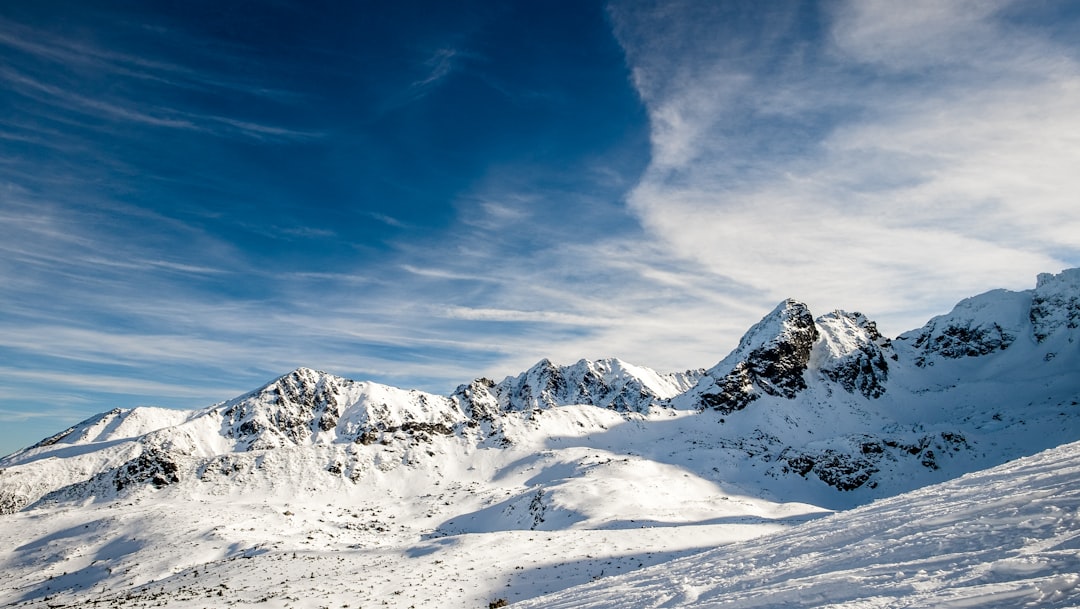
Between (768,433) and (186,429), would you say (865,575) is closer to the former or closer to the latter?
(768,433)

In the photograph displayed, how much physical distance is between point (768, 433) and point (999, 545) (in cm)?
9340

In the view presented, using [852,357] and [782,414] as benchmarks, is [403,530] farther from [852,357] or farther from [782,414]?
[852,357]

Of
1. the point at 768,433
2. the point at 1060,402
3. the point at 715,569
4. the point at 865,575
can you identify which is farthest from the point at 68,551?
the point at 1060,402

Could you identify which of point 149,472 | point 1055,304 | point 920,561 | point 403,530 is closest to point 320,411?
point 149,472

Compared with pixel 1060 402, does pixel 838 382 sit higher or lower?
higher

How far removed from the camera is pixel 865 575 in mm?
7637

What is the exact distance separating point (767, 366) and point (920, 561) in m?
109

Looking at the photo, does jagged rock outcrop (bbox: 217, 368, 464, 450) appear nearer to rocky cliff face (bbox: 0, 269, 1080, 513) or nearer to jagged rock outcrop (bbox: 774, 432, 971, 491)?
rocky cliff face (bbox: 0, 269, 1080, 513)

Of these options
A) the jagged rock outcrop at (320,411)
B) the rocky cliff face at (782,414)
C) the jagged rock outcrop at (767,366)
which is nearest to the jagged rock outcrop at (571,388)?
the rocky cliff face at (782,414)

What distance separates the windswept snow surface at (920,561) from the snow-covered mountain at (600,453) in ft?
54.3

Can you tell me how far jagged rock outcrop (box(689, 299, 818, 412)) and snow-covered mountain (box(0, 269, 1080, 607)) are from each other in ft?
1.44

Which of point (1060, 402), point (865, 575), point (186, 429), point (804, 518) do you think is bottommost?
point (804, 518)

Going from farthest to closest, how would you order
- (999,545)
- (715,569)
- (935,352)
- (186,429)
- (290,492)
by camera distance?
(935,352)
(186,429)
(290,492)
(715,569)
(999,545)

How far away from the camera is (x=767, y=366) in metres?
108
